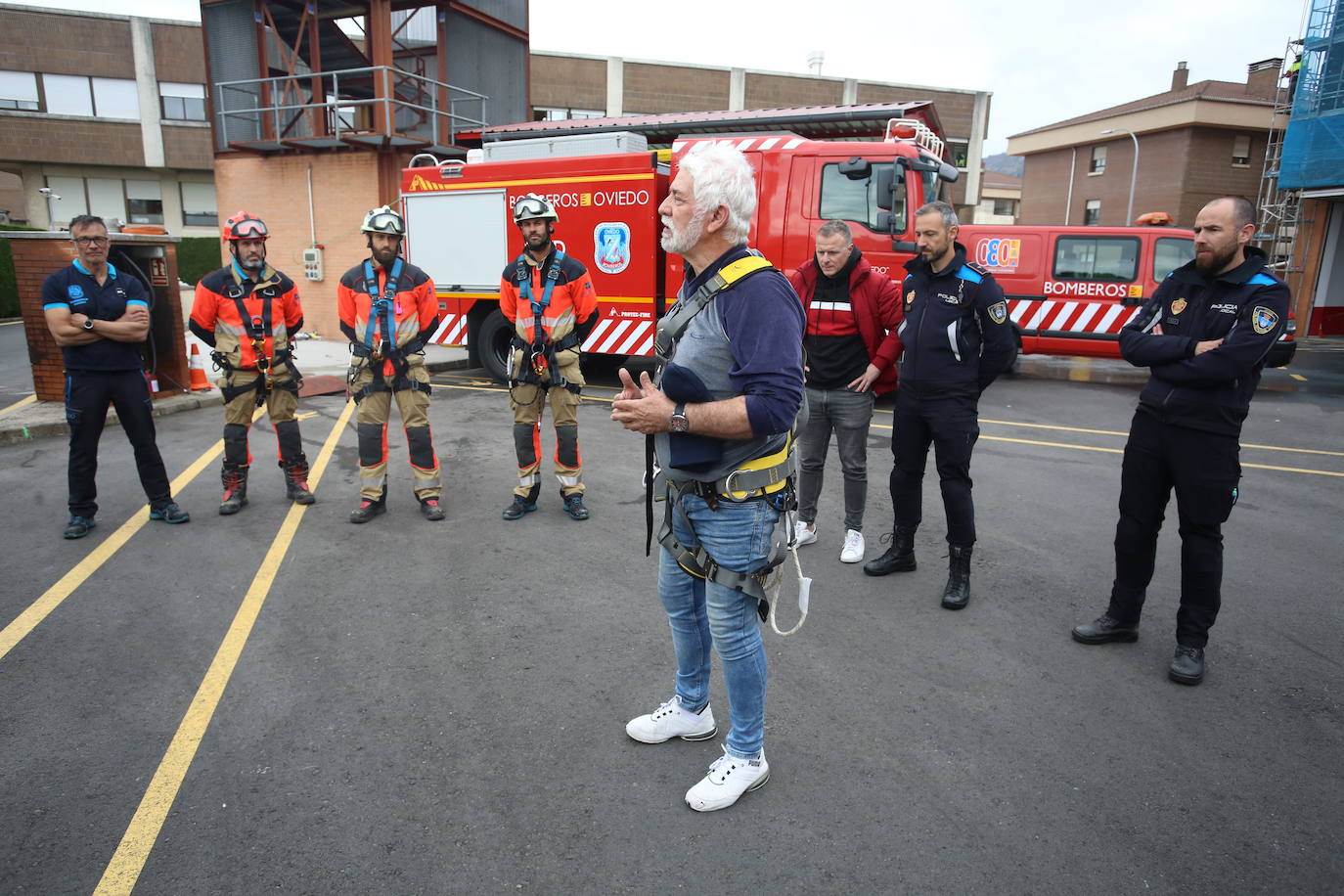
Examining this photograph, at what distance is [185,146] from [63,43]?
15.5 feet

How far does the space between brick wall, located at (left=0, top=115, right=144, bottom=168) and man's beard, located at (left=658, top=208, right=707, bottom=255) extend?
1391 inches

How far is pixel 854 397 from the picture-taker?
4758 millimetres

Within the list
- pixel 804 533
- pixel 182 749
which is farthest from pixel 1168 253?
pixel 182 749

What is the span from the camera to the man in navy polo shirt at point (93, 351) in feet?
16.3

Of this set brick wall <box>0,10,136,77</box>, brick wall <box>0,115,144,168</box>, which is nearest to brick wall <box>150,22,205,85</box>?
brick wall <box>0,10,136,77</box>

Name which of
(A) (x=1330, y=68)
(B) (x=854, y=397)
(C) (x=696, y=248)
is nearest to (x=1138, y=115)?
(A) (x=1330, y=68)

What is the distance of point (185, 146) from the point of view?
99.3 ft

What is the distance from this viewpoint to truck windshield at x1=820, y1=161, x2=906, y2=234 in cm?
916

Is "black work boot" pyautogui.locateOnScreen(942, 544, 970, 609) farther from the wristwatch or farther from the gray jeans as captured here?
the wristwatch

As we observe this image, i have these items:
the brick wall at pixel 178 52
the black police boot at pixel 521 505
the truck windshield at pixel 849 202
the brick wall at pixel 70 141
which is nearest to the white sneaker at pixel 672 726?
the black police boot at pixel 521 505

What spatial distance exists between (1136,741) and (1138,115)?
38.0 meters

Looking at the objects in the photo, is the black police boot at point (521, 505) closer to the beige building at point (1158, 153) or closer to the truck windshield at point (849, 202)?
the truck windshield at point (849, 202)

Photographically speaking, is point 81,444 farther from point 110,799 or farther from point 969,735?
point 969,735

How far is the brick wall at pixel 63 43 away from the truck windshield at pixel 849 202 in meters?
30.9
